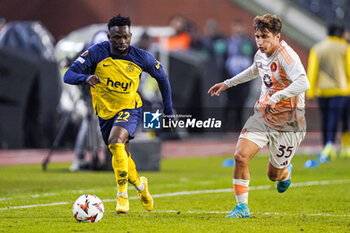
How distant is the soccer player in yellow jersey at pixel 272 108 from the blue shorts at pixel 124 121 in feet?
2.82

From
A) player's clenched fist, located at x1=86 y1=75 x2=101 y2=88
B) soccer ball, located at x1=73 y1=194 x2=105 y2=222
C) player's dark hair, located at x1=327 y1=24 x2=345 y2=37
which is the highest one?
player's clenched fist, located at x1=86 y1=75 x2=101 y2=88

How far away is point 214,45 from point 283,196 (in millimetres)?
12683

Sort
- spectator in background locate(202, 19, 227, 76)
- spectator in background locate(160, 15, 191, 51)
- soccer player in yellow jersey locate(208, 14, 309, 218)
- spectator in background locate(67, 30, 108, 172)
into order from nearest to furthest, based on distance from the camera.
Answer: soccer player in yellow jersey locate(208, 14, 309, 218), spectator in background locate(67, 30, 108, 172), spectator in background locate(202, 19, 227, 76), spectator in background locate(160, 15, 191, 51)

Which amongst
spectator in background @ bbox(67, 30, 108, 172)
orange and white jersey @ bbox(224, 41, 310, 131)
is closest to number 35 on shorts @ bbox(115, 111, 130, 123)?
orange and white jersey @ bbox(224, 41, 310, 131)

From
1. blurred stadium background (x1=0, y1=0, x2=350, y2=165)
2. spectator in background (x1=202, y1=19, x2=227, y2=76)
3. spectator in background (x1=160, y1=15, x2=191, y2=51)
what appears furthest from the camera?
spectator in background (x1=160, y1=15, x2=191, y2=51)

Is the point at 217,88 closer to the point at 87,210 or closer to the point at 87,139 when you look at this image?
the point at 87,210

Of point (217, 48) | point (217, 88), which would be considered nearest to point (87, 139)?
point (217, 88)

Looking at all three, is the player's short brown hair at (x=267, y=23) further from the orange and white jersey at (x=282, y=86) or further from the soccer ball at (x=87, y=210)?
the soccer ball at (x=87, y=210)

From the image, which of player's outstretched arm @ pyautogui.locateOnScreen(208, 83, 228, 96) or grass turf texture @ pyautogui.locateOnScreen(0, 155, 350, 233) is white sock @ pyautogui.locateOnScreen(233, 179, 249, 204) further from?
player's outstretched arm @ pyautogui.locateOnScreen(208, 83, 228, 96)

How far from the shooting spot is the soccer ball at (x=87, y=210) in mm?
7402

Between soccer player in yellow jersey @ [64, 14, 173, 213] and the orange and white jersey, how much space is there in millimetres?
950

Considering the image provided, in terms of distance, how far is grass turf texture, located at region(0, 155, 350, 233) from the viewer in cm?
725

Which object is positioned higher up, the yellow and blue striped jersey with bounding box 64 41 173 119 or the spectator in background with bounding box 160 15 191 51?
the yellow and blue striped jersey with bounding box 64 41 173 119

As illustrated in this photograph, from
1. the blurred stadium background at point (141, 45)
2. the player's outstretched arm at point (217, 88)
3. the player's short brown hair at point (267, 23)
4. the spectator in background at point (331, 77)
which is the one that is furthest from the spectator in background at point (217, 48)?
the player's short brown hair at point (267, 23)
